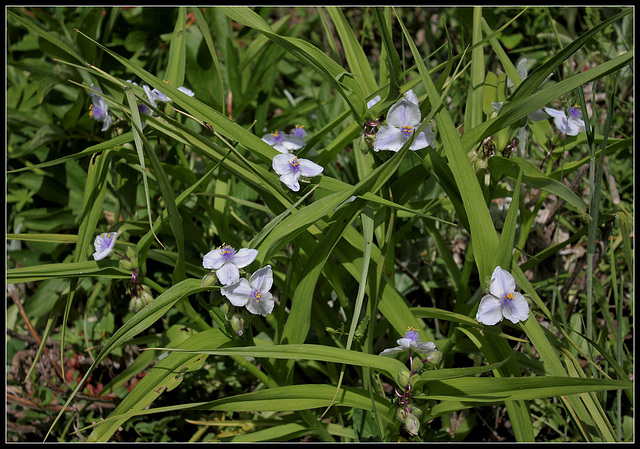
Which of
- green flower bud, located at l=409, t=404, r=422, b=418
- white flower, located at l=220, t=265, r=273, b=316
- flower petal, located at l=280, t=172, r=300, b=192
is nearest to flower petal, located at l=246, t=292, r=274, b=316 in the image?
white flower, located at l=220, t=265, r=273, b=316

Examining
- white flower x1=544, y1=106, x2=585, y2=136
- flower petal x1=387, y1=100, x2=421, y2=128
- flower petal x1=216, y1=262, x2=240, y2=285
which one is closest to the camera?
flower petal x1=216, y1=262, x2=240, y2=285

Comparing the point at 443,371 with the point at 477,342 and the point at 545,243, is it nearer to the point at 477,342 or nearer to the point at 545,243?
the point at 477,342

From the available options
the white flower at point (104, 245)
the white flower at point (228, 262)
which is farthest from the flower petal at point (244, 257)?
the white flower at point (104, 245)

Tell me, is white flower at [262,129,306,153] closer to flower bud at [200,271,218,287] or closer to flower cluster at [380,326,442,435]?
flower bud at [200,271,218,287]

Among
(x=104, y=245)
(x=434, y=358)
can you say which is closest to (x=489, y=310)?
(x=434, y=358)

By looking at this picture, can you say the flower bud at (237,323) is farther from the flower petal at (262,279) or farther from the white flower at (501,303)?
the white flower at (501,303)

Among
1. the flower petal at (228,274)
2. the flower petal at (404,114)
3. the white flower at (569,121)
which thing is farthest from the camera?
the white flower at (569,121)

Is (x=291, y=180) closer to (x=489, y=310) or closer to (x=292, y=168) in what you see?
(x=292, y=168)
